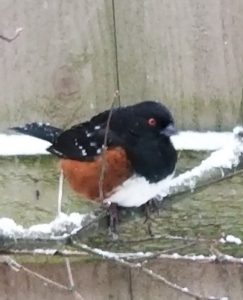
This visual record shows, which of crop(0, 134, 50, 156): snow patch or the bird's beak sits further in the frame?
crop(0, 134, 50, 156): snow patch

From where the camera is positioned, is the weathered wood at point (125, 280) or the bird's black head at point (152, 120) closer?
the bird's black head at point (152, 120)

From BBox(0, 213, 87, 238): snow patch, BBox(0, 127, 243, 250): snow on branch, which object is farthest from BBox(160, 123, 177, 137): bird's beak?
BBox(0, 213, 87, 238): snow patch

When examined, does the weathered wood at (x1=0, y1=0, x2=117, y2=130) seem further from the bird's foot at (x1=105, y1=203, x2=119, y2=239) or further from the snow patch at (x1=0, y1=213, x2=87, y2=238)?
the snow patch at (x1=0, y1=213, x2=87, y2=238)

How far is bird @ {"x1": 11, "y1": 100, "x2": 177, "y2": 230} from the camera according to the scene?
2.59 meters

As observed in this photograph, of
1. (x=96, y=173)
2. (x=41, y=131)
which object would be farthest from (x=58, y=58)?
(x=96, y=173)

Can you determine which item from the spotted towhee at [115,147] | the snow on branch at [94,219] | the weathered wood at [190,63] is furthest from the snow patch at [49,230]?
the weathered wood at [190,63]

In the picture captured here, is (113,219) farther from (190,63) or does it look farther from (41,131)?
(190,63)

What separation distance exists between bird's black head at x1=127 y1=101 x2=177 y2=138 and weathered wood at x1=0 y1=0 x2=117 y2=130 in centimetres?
9

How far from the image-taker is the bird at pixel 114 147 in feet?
8.48

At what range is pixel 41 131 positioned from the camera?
257cm

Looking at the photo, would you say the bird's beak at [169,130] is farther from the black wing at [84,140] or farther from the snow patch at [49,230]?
the snow patch at [49,230]

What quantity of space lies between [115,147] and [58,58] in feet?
0.85

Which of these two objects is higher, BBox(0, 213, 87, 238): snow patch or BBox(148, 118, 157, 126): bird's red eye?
BBox(148, 118, 157, 126): bird's red eye

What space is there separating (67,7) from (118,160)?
1.26 feet
